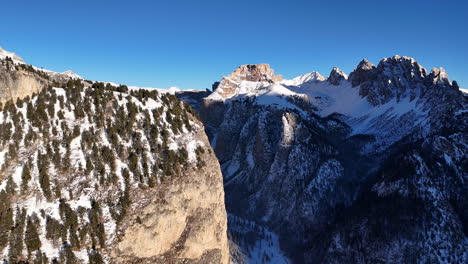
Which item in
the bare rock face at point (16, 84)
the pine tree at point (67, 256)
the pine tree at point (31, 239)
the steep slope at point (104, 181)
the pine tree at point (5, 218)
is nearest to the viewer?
the pine tree at point (5, 218)

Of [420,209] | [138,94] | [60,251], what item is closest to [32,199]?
[60,251]

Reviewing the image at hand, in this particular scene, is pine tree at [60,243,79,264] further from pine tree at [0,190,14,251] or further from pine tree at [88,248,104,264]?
pine tree at [0,190,14,251]

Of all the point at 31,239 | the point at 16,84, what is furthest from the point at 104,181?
the point at 16,84

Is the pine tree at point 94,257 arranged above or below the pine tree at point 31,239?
below

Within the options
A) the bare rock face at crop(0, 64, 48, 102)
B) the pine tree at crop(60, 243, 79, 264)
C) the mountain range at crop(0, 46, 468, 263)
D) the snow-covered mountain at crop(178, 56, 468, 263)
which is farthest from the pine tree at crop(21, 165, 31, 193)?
the snow-covered mountain at crop(178, 56, 468, 263)

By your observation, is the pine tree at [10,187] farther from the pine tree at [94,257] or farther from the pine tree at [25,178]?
the pine tree at [94,257]

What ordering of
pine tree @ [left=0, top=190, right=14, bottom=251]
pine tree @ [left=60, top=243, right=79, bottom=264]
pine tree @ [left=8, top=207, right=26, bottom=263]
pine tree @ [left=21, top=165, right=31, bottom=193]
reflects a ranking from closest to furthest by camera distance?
pine tree @ [left=8, top=207, right=26, bottom=263]
pine tree @ [left=0, top=190, right=14, bottom=251]
pine tree @ [left=60, top=243, right=79, bottom=264]
pine tree @ [left=21, top=165, right=31, bottom=193]

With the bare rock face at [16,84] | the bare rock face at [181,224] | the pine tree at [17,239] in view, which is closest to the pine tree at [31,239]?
the pine tree at [17,239]
